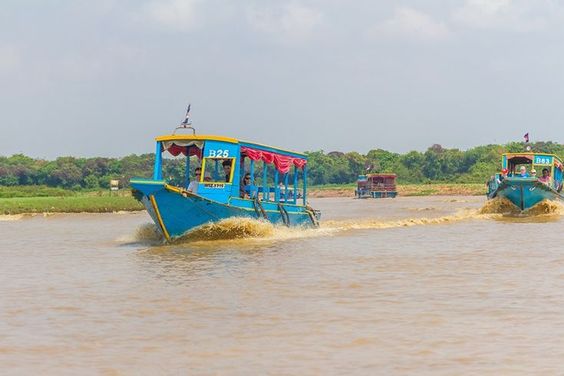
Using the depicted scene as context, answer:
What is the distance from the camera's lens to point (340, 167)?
92.5 metres

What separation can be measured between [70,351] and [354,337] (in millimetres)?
2759

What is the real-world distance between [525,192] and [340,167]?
65.3 meters

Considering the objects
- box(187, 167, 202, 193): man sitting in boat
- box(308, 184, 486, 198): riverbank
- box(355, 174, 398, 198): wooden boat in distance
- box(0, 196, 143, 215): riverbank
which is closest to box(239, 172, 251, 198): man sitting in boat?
box(187, 167, 202, 193): man sitting in boat

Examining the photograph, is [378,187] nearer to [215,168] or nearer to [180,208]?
[215,168]

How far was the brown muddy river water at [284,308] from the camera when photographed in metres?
7.04

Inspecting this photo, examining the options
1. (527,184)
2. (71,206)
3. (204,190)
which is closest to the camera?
(204,190)

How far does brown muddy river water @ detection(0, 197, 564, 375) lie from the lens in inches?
277

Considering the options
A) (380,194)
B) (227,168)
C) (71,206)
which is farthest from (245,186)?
(380,194)

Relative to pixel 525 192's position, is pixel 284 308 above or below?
below

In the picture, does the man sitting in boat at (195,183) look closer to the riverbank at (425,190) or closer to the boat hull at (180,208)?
the boat hull at (180,208)

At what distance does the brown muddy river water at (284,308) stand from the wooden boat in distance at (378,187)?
158ft

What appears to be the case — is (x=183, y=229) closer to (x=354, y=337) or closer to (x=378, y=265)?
(x=378, y=265)

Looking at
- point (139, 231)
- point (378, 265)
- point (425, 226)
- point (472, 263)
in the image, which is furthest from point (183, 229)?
point (425, 226)

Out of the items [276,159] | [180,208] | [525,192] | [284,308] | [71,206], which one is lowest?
[284,308]
